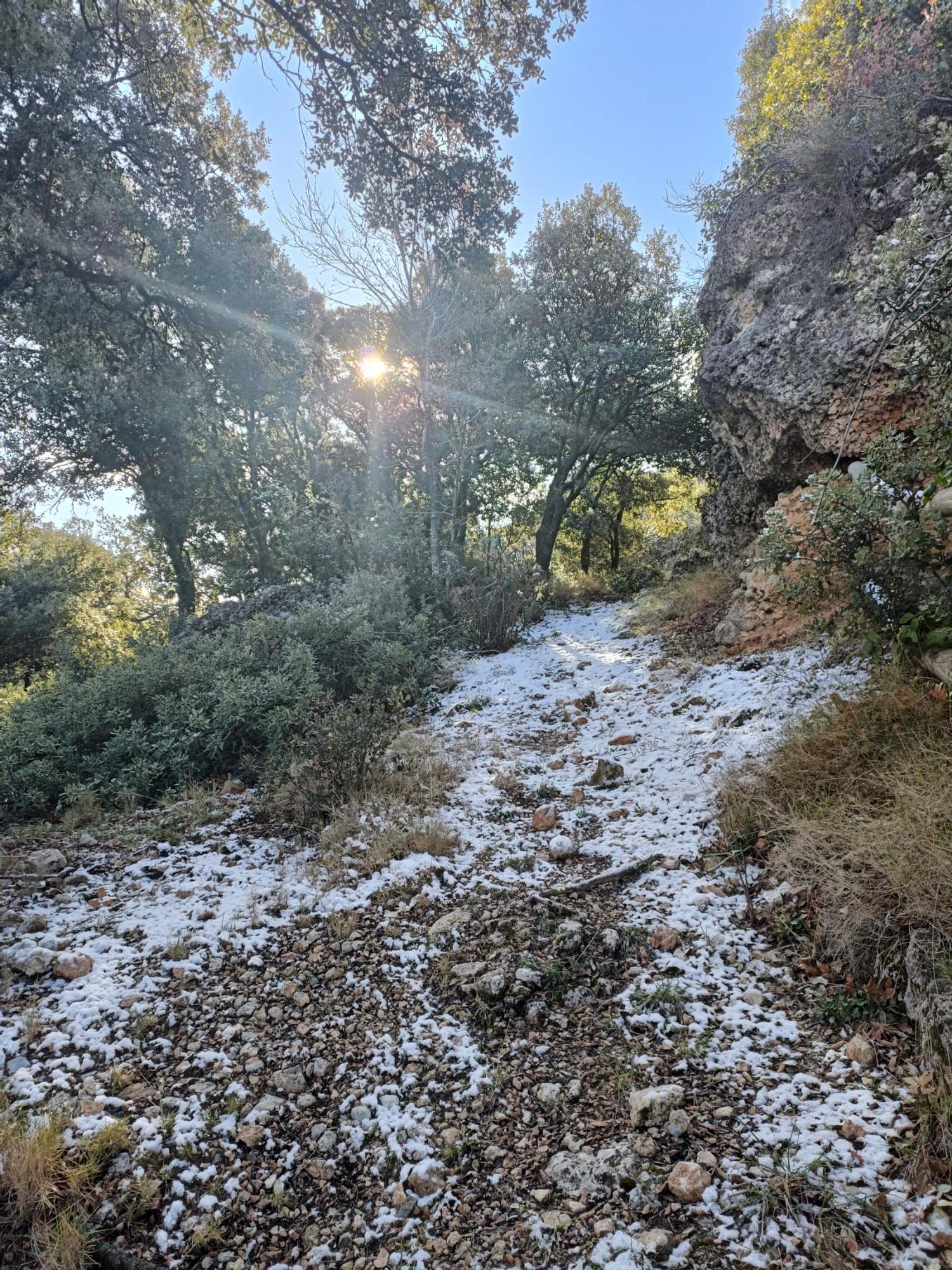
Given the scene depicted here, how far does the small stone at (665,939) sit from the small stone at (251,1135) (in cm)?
174

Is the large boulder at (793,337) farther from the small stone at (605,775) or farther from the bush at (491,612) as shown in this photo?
the bush at (491,612)

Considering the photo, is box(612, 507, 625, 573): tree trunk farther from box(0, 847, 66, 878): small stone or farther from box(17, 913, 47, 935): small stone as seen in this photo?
box(17, 913, 47, 935): small stone

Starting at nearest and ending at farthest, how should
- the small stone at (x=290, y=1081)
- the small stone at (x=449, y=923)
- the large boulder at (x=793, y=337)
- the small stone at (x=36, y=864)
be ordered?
the small stone at (x=290, y=1081) → the small stone at (x=449, y=923) → the small stone at (x=36, y=864) → the large boulder at (x=793, y=337)

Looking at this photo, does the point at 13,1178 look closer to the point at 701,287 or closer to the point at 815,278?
the point at 815,278

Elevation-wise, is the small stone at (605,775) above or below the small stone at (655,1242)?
above

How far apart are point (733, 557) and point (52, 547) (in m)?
21.0

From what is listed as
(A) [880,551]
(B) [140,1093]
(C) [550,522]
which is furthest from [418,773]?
(C) [550,522]

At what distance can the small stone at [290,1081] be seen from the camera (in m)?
2.14

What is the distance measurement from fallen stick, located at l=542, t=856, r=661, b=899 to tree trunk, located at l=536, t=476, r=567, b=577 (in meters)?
10.7

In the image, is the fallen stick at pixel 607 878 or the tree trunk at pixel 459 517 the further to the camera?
the tree trunk at pixel 459 517

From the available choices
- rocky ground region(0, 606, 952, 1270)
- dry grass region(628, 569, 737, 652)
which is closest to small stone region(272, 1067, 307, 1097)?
rocky ground region(0, 606, 952, 1270)

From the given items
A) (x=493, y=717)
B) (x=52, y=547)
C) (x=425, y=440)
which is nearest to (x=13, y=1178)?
(x=493, y=717)

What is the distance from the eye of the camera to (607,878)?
323 centimetres

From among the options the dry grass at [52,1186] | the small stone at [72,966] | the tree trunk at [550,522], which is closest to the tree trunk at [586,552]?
the tree trunk at [550,522]
